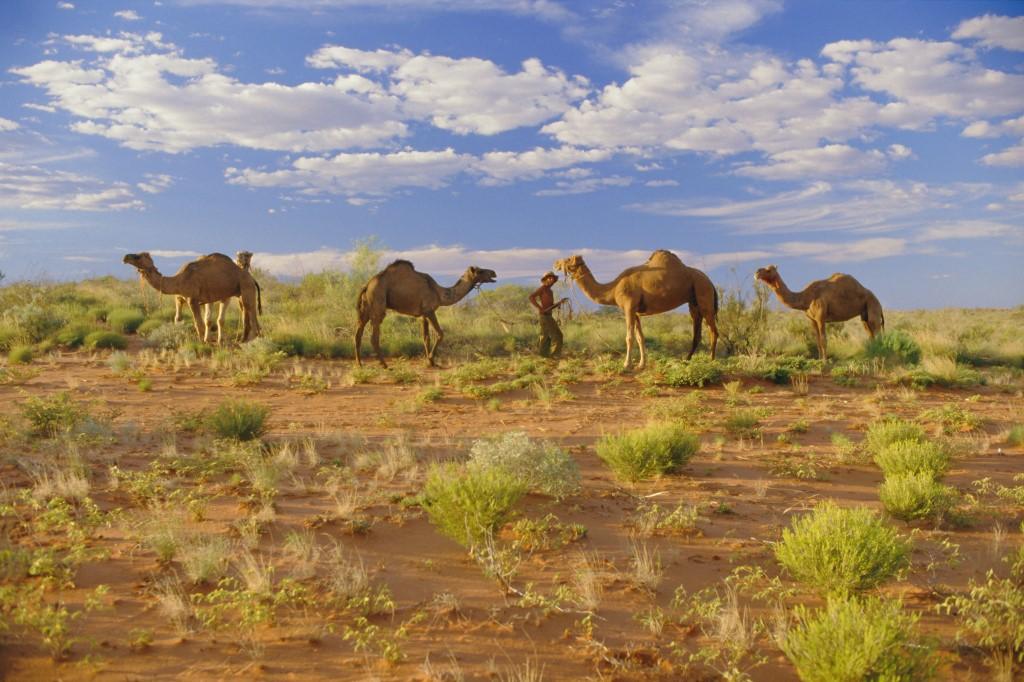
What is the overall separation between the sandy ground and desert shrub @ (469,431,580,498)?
0.21 metres

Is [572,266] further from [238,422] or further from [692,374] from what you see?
[238,422]

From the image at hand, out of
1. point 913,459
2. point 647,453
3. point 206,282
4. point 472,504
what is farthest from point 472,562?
point 206,282

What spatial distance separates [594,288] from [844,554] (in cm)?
1144

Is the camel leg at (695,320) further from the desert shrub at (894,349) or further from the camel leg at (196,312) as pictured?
the camel leg at (196,312)

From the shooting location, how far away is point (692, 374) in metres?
14.4

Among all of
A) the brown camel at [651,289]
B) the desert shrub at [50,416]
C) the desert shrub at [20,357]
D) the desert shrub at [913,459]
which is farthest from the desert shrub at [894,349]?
the desert shrub at [20,357]

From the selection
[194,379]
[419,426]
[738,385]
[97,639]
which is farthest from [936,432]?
[194,379]

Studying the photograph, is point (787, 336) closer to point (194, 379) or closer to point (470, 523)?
point (194, 379)

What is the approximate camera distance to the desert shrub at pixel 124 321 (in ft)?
72.1

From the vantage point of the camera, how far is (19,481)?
25.0 ft

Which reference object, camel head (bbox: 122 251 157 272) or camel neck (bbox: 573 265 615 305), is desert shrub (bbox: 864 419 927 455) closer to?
camel neck (bbox: 573 265 615 305)

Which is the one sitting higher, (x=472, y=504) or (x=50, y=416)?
(x=50, y=416)

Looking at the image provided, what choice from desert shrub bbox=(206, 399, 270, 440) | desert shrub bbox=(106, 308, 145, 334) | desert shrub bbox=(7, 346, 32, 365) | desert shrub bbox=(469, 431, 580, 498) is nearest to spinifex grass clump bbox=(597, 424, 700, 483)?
desert shrub bbox=(469, 431, 580, 498)

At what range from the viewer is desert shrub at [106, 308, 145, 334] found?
22.0 m
